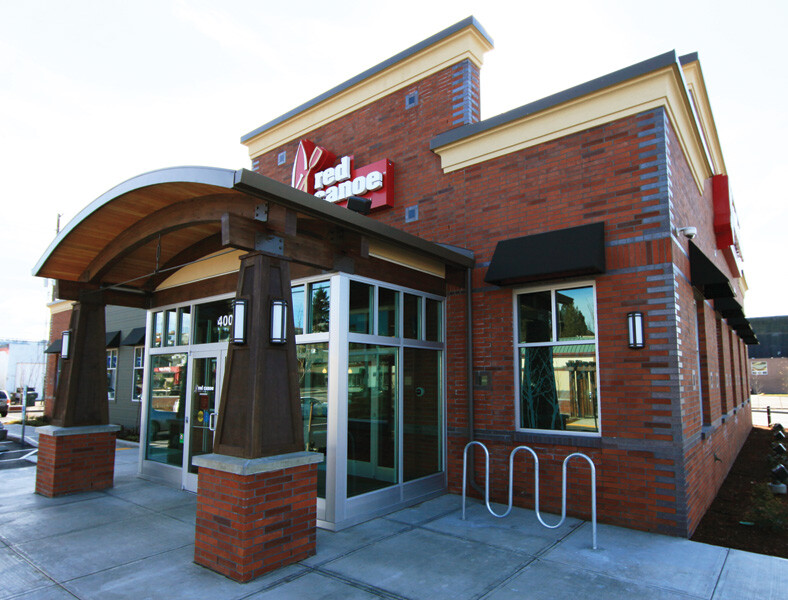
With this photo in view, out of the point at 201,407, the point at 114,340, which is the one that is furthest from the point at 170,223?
the point at 114,340

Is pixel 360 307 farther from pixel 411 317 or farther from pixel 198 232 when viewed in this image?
pixel 198 232

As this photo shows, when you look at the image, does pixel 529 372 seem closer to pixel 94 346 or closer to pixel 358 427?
pixel 358 427

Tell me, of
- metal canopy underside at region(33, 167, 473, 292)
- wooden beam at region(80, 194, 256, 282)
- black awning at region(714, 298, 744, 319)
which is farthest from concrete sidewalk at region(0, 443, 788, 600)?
black awning at region(714, 298, 744, 319)

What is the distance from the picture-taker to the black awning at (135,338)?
1630 centimetres

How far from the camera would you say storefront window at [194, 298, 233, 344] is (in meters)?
8.32

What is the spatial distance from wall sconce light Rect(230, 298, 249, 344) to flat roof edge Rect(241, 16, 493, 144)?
652 centimetres

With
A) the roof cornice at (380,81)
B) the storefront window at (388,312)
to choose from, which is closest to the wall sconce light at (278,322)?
the storefront window at (388,312)

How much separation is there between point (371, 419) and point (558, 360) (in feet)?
8.85

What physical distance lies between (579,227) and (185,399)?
6.82m

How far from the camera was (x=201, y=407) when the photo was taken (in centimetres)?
842

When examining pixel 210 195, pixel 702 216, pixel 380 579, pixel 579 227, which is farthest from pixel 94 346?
pixel 702 216

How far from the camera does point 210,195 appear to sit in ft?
19.6

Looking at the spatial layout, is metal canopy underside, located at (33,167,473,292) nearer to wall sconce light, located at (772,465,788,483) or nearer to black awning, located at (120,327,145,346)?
wall sconce light, located at (772,465,788,483)

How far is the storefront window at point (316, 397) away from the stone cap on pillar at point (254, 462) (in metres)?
1.24
